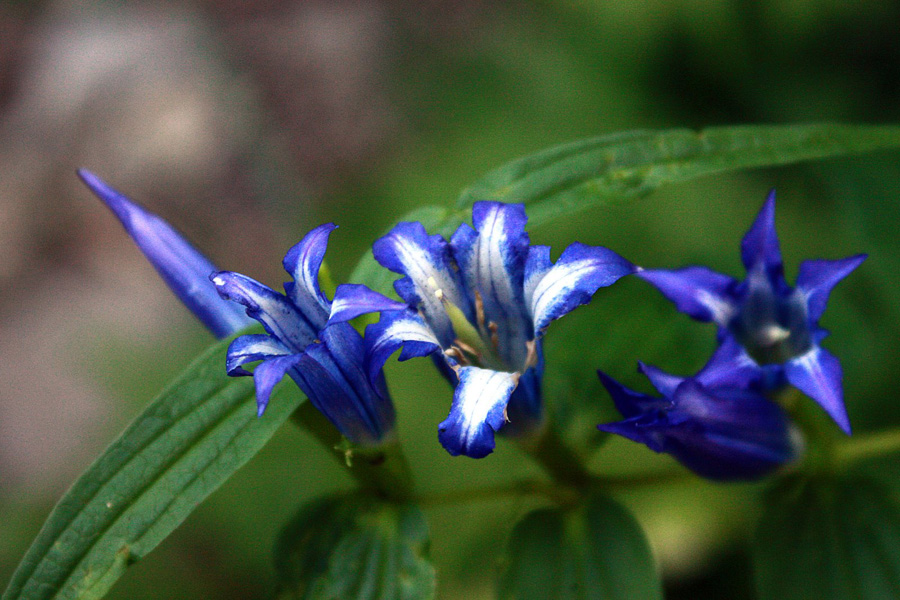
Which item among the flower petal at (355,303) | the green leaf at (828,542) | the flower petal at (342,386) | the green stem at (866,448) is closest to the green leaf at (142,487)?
the flower petal at (342,386)

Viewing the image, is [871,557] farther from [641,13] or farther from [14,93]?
[14,93]

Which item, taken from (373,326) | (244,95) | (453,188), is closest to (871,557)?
(373,326)

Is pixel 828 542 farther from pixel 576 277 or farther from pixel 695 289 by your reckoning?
pixel 576 277

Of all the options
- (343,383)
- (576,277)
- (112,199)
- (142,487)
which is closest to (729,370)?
(576,277)

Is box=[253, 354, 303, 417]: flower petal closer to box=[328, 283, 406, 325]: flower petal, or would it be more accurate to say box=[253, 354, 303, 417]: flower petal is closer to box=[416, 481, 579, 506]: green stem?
box=[328, 283, 406, 325]: flower petal

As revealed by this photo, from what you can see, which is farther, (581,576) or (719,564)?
(719,564)

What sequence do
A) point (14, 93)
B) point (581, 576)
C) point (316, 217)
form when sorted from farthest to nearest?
point (14, 93)
point (316, 217)
point (581, 576)

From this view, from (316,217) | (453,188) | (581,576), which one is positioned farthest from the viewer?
(316,217)
